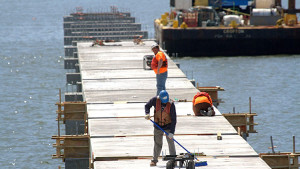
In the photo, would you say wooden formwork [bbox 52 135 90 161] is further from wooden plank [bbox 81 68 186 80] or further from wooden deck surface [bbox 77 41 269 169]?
wooden plank [bbox 81 68 186 80]

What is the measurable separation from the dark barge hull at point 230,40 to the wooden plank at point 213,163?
41.6m

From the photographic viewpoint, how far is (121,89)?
30047mm

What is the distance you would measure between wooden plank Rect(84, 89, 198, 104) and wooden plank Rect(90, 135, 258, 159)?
5825mm

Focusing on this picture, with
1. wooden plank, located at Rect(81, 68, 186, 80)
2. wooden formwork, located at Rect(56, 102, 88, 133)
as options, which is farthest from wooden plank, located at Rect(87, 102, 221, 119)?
wooden plank, located at Rect(81, 68, 186, 80)

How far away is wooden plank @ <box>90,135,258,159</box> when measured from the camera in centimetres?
1972

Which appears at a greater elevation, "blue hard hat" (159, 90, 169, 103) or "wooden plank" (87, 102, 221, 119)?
"blue hard hat" (159, 90, 169, 103)

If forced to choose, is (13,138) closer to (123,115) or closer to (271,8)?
(123,115)

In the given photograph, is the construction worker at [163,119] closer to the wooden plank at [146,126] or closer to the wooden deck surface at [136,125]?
the wooden deck surface at [136,125]

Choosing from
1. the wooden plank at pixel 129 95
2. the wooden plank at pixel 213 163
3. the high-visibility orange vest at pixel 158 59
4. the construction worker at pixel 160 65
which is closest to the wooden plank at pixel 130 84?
the wooden plank at pixel 129 95

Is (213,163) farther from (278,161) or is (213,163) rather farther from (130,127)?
(130,127)

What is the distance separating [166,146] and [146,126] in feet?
8.67

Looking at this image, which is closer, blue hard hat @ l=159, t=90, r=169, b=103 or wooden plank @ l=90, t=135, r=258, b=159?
blue hard hat @ l=159, t=90, r=169, b=103

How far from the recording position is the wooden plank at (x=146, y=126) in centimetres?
2211

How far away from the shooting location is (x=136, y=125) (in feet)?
76.0
